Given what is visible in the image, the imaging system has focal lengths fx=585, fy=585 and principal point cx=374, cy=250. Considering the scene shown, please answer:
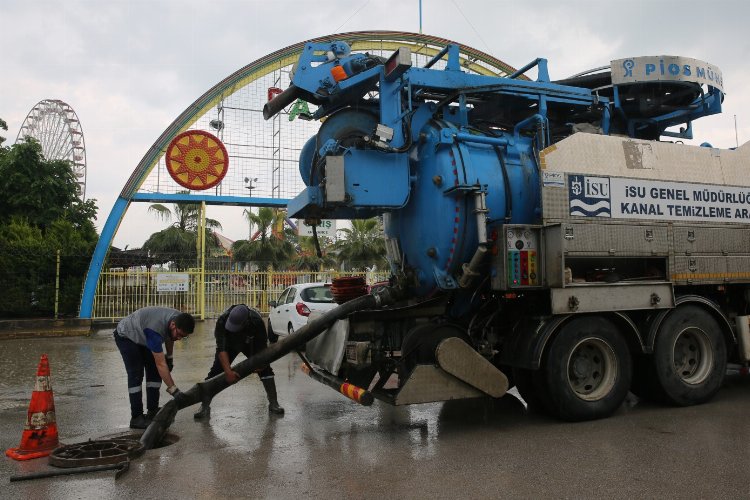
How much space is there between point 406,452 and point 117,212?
14.9 meters

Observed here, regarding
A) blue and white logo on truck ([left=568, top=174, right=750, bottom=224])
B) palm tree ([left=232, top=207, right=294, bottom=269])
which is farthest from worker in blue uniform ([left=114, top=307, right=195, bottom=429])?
palm tree ([left=232, top=207, right=294, bottom=269])

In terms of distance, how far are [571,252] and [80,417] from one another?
17.4 ft

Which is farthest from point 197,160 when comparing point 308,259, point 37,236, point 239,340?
point 308,259

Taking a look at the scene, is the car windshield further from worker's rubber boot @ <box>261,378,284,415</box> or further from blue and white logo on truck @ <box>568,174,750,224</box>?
blue and white logo on truck @ <box>568,174,750,224</box>

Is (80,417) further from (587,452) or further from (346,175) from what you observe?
(587,452)

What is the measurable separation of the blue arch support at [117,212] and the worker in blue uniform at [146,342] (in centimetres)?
1183

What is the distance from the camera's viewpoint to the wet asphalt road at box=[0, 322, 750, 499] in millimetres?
3941

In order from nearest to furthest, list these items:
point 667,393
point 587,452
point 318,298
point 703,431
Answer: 1. point 587,452
2. point 703,431
3. point 667,393
4. point 318,298

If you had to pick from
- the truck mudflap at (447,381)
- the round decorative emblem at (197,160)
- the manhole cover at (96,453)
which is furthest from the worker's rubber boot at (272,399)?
the round decorative emblem at (197,160)

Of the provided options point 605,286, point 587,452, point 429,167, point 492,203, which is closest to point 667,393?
point 605,286

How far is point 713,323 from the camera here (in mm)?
6320

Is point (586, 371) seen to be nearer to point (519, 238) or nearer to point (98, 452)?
point (519, 238)

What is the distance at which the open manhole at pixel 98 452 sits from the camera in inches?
175

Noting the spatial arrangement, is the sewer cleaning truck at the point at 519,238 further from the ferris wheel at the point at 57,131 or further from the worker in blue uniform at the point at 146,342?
the ferris wheel at the point at 57,131
